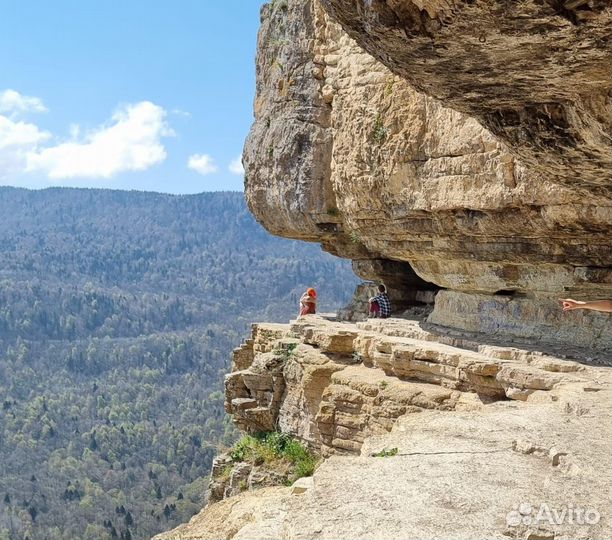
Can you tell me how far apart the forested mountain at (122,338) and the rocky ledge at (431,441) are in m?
37.8

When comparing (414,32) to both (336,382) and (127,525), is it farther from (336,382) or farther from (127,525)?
(127,525)

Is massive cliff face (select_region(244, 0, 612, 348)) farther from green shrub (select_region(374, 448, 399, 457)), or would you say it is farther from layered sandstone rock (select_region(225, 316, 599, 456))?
green shrub (select_region(374, 448, 399, 457))

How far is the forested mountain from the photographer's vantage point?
55.8 meters

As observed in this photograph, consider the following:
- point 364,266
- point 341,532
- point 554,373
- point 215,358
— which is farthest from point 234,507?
point 215,358

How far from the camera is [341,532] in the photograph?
14.1 feet

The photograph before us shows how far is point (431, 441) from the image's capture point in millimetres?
6242

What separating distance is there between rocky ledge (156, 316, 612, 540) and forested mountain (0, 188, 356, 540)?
37.8 m

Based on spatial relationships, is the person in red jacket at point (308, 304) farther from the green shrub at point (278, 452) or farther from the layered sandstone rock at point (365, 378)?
the green shrub at point (278, 452)

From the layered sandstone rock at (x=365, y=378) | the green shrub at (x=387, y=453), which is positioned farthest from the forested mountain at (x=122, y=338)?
the green shrub at (x=387, y=453)

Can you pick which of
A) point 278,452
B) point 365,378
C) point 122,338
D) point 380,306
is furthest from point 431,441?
point 122,338

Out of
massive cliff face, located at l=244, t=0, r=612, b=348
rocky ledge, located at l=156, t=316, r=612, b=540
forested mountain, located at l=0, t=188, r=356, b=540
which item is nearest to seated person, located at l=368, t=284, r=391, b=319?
massive cliff face, located at l=244, t=0, r=612, b=348

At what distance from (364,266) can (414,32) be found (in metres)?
11.9

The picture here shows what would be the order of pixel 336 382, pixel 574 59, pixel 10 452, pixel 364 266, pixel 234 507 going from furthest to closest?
pixel 10 452, pixel 364 266, pixel 336 382, pixel 234 507, pixel 574 59

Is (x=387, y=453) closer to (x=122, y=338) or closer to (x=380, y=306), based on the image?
(x=380, y=306)
